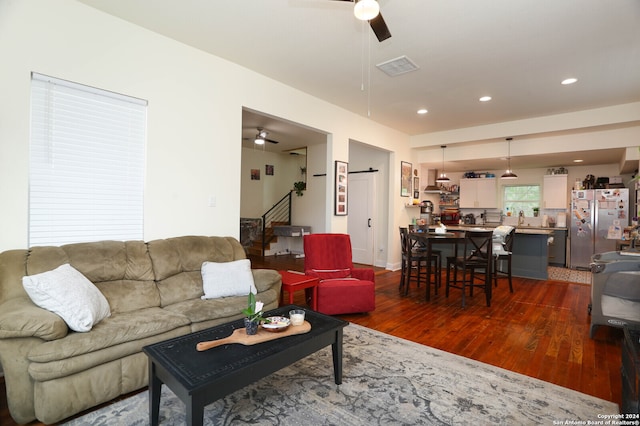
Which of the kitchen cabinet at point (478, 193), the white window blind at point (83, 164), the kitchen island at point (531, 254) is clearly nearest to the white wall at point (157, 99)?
the white window blind at point (83, 164)

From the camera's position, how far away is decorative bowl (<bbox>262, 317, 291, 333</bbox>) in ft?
6.56

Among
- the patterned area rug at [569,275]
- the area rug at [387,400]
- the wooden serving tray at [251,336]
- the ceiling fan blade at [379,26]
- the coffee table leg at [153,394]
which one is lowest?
the area rug at [387,400]

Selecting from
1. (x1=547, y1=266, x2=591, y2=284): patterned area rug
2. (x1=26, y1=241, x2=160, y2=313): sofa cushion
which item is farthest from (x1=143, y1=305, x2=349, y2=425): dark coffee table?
(x1=547, y1=266, x2=591, y2=284): patterned area rug

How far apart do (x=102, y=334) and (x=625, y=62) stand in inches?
220

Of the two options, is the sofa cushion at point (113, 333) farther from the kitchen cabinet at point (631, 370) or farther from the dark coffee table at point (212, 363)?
the kitchen cabinet at point (631, 370)

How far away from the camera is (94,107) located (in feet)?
9.08

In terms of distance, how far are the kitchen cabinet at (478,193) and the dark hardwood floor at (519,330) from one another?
3.66 m

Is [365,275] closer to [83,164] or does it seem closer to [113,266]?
[113,266]

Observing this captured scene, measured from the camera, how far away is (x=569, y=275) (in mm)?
6285

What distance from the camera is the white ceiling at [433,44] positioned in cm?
262

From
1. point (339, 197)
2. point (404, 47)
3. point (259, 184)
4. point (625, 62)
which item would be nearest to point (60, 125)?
point (404, 47)

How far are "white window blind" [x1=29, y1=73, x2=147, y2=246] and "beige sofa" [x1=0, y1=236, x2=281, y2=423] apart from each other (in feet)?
0.84

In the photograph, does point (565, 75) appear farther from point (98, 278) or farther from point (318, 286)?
point (98, 278)

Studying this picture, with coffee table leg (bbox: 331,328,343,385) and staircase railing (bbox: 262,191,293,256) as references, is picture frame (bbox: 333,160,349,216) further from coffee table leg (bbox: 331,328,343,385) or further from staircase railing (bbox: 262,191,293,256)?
staircase railing (bbox: 262,191,293,256)
